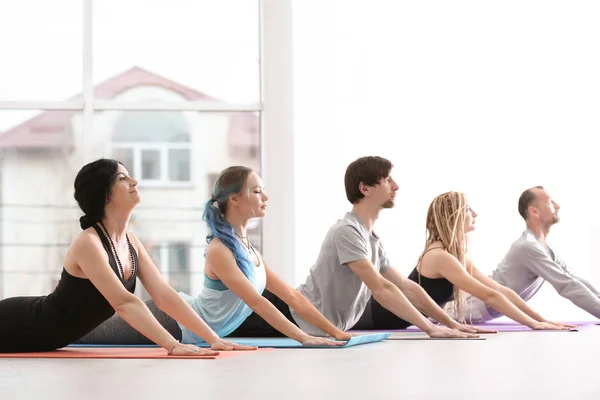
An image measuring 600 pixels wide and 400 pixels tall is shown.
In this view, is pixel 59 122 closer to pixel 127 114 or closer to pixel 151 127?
pixel 127 114

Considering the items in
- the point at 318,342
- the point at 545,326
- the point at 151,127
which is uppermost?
the point at 151,127

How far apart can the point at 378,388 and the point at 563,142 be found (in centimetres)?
511

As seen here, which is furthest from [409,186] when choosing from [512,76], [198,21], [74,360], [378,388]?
[378,388]

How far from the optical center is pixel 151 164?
6.88 meters

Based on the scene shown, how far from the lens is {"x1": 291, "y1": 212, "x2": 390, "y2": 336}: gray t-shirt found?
3.99m

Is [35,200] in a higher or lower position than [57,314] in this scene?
higher

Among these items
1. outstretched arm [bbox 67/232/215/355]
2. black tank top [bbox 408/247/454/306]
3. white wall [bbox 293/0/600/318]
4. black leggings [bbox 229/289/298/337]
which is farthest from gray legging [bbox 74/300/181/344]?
white wall [bbox 293/0/600/318]


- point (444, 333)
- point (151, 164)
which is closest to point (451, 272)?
point (444, 333)

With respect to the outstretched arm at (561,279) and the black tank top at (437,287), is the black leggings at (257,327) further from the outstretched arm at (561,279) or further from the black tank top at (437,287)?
the outstretched arm at (561,279)

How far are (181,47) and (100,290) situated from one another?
4.09 m

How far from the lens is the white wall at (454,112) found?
6.70 meters

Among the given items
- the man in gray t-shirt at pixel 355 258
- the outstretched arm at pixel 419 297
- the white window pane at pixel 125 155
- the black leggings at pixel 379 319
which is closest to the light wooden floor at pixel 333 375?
the man in gray t-shirt at pixel 355 258

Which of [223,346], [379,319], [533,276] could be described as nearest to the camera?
[223,346]

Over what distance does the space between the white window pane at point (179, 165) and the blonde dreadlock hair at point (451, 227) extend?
8.47ft
